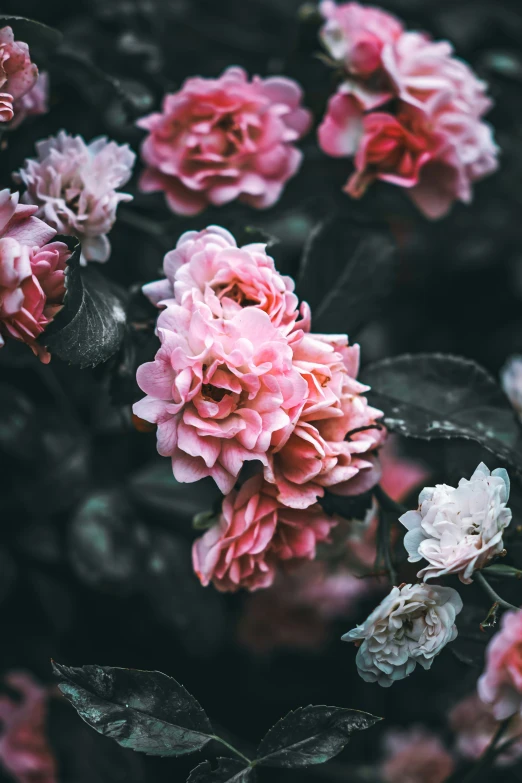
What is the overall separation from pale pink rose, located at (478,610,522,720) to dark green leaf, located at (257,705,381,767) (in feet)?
0.29

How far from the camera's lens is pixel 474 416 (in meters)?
0.72

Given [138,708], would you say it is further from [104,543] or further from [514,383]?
[514,383]

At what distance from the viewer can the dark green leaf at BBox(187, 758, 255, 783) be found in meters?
0.55

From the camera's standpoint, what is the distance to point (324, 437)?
597 mm

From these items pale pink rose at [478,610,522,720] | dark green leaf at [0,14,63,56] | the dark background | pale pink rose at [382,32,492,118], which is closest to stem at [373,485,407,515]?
the dark background

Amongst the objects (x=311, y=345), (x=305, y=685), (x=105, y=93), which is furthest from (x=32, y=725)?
(x=105, y=93)

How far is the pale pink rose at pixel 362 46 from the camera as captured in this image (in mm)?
807

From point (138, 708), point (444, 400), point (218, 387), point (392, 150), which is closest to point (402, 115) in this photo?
point (392, 150)

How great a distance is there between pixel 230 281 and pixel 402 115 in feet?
1.12

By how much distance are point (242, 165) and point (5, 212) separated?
312mm

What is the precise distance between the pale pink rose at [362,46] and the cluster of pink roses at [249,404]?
0.31m

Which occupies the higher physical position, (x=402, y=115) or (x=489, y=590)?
(x=402, y=115)

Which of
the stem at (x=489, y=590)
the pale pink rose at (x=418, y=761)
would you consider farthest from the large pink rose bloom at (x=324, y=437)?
the pale pink rose at (x=418, y=761)

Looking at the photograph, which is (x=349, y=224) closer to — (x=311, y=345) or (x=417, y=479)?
(x=311, y=345)
